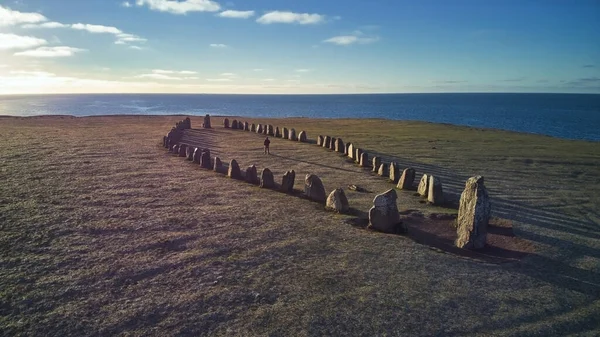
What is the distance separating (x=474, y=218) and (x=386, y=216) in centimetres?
213

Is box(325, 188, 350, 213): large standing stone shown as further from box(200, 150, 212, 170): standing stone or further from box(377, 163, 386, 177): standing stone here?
box(200, 150, 212, 170): standing stone

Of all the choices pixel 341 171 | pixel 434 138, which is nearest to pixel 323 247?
pixel 341 171

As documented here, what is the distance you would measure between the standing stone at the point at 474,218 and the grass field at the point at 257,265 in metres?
0.71

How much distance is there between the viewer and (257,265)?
28.2ft

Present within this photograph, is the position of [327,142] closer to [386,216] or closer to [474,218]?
[386,216]

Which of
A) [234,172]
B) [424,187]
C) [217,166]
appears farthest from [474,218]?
[217,166]

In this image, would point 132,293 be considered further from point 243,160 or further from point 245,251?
point 243,160

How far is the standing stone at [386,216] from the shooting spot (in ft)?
36.1

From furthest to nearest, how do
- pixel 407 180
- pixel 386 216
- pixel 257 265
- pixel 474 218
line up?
pixel 407 180, pixel 386 216, pixel 474 218, pixel 257 265

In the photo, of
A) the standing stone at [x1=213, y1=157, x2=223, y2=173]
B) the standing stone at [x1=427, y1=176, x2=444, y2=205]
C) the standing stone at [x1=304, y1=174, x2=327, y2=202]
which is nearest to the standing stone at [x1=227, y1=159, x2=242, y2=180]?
the standing stone at [x1=213, y1=157, x2=223, y2=173]

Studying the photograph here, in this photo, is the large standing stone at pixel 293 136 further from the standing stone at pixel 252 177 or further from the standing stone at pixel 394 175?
the standing stone at pixel 252 177

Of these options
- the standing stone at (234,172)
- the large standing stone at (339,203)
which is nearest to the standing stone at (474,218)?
the large standing stone at (339,203)

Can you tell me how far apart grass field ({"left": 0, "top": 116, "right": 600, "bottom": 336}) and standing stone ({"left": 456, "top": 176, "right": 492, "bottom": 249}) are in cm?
71

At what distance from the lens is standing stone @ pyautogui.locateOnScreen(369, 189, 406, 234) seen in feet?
36.1
